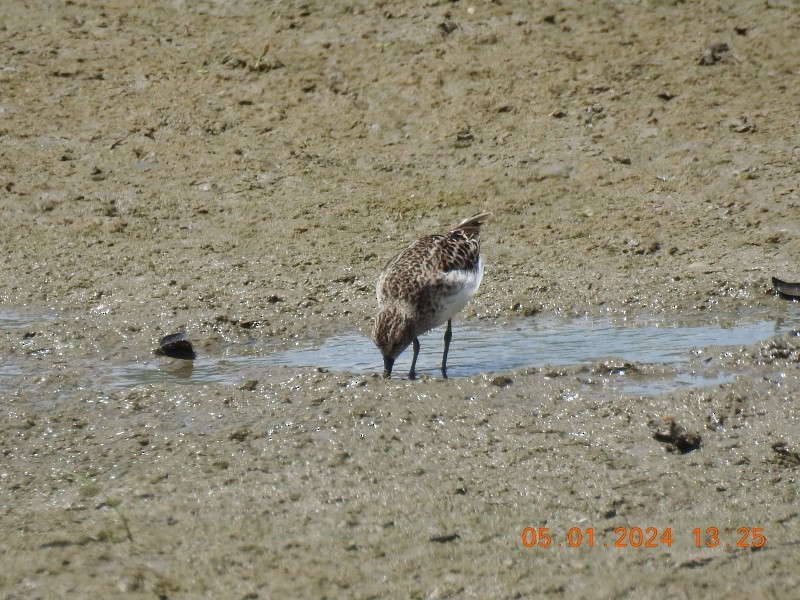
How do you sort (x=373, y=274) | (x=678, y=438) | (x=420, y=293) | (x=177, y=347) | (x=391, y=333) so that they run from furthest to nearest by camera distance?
(x=373, y=274)
(x=177, y=347)
(x=420, y=293)
(x=391, y=333)
(x=678, y=438)

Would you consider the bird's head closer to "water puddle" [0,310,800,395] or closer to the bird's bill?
the bird's bill

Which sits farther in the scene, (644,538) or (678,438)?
(678,438)

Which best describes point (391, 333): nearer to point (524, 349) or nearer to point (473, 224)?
point (524, 349)

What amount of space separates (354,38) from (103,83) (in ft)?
8.30

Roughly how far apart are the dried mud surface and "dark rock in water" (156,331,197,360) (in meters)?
0.23

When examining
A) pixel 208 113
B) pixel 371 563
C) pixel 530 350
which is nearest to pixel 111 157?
pixel 208 113

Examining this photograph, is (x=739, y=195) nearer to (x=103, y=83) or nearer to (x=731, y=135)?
(x=731, y=135)

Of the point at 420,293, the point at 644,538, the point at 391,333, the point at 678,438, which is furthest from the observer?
the point at 420,293

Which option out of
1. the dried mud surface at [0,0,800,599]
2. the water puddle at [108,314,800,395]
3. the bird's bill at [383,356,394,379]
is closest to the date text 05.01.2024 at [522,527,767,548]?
the dried mud surface at [0,0,800,599]

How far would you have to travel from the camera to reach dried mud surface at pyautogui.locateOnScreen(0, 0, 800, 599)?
15.8 ft

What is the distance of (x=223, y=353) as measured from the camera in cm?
823

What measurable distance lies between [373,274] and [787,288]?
10.1 ft

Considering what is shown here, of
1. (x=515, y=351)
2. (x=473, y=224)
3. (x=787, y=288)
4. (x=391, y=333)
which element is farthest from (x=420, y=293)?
(x=787, y=288)

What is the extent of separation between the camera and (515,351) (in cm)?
794
